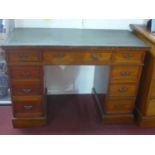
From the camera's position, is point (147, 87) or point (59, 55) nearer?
point (59, 55)

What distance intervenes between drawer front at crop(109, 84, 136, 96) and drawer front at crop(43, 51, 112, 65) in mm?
297

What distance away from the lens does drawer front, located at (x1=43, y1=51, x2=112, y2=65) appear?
1642 millimetres

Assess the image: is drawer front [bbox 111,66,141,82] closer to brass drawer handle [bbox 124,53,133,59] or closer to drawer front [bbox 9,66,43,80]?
brass drawer handle [bbox 124,53,133,59]

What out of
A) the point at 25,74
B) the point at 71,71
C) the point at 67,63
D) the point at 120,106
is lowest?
the point at 120,106

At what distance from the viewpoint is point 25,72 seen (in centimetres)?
170

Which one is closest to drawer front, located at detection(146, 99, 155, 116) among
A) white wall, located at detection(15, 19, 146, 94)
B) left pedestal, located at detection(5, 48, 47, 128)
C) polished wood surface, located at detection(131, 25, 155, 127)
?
polished wood surface, located at detection(131, 25, 155, 127)

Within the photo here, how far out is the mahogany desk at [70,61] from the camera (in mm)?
1624

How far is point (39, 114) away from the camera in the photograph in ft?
6.20

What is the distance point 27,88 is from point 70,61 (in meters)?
0.42

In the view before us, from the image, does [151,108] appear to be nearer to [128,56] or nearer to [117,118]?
[117,118]

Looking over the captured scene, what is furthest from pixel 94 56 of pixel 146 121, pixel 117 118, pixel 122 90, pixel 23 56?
pixel 146 121

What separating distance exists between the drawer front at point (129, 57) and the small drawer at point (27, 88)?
0.65m

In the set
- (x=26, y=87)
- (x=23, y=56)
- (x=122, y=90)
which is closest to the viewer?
(x=23, y=56)

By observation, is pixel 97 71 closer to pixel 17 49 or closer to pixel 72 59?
pixel 72 59
